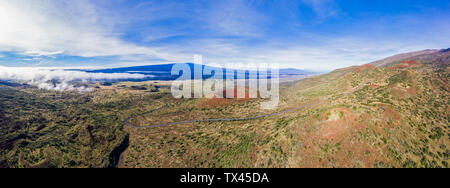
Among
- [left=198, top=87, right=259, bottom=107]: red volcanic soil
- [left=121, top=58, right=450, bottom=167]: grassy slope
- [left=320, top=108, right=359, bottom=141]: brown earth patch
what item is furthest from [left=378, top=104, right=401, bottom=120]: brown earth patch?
[left=198, top=87, right=259, bottom=107]: red volcanic soil

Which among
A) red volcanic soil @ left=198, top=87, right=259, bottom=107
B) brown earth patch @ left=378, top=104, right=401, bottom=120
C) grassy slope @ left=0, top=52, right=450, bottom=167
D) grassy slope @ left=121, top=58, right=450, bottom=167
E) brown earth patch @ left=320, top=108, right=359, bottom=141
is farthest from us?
red volcanic soil @ left=198, top=87, right=259, bottom=107

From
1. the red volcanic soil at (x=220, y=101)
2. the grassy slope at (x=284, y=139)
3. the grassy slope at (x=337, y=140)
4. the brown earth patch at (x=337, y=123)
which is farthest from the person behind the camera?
the red volcanic soil at (x=220, y=101)

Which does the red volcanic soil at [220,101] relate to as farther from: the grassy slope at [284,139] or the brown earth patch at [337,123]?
the brown earth patch at [337,123]

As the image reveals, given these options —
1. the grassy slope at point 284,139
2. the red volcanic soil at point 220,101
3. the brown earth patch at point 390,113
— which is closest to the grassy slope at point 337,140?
the brown earth patch at point 390,113

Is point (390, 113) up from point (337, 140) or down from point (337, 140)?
up

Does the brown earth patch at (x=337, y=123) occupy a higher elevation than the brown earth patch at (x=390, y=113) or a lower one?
lower

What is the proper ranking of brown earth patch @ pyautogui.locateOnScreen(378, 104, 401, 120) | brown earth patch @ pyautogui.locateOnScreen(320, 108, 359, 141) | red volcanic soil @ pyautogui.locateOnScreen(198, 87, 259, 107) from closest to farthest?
1. brown earth patch @ pyautogui.locateOnScreen(320, 108, 359, 141)
2. brown earth patch @ pyautogui.locateOnScreen(378, 104, 401, 120)
3. red volcanic soil @ pyautogui.locateOnScreen(198, 87, 259, 107)

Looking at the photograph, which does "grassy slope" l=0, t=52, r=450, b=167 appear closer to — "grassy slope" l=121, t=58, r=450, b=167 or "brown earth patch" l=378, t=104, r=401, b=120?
"brown earth patch" l=378, t=104, r=401, b=120

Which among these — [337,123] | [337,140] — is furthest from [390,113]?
[337,140]

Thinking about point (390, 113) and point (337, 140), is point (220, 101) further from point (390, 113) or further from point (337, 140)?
point (390, 113)

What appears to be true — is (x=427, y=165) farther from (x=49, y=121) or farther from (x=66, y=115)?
(x=66, y=115)
